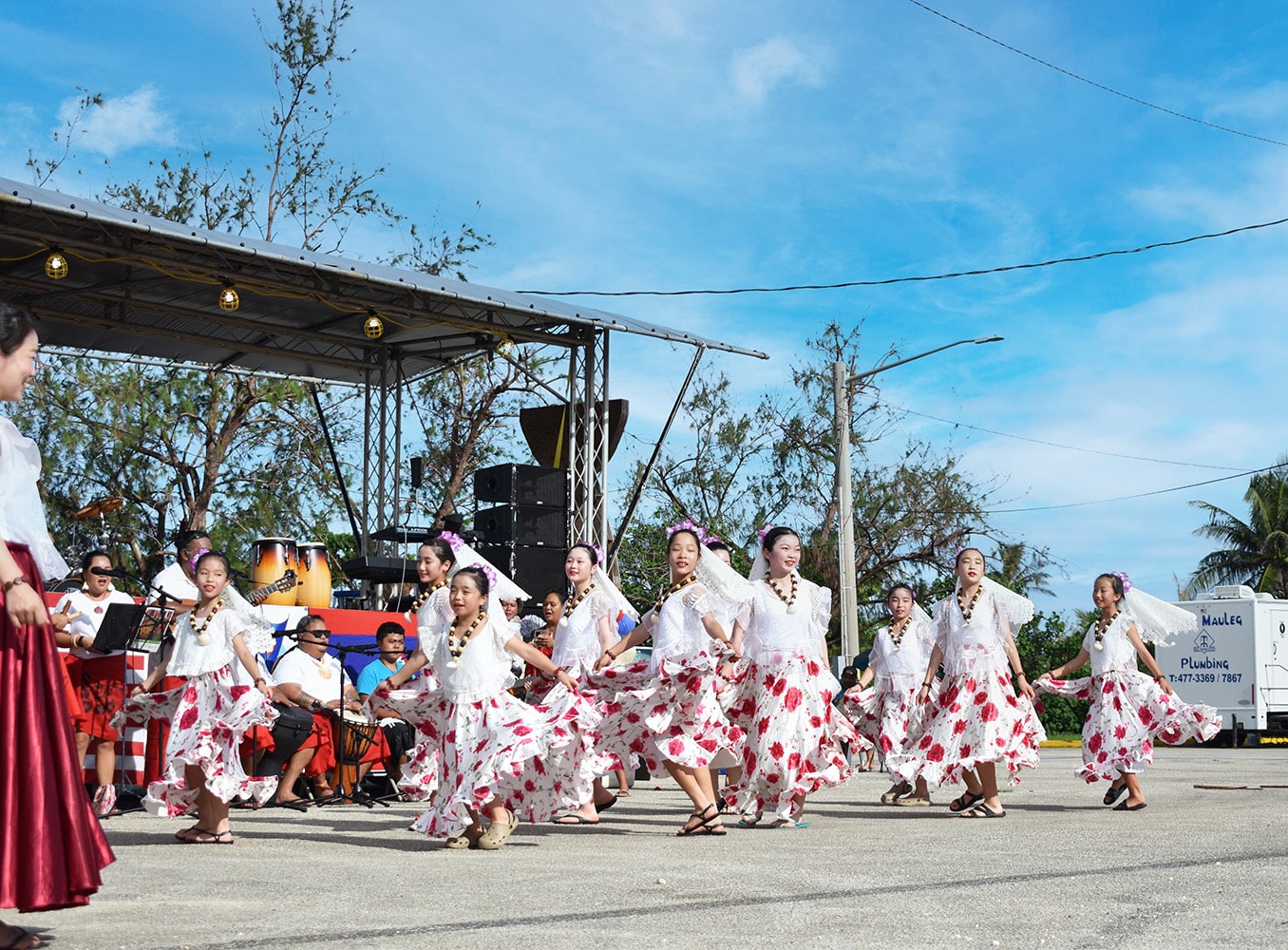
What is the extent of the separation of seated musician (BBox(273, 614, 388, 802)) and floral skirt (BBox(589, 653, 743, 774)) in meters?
Result: 3.07

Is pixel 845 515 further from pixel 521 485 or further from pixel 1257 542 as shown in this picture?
pixel 1257 542

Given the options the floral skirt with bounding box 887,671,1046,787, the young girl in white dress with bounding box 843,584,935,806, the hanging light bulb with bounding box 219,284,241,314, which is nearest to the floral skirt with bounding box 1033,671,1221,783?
the floral skirt with bounding box 887,671,1046,787

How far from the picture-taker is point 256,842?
8195mm

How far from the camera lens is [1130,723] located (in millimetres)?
10742

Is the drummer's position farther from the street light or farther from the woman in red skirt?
the street light

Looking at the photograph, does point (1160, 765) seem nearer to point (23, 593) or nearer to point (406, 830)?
point (406, 830)

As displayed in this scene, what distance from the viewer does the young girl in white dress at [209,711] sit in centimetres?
808

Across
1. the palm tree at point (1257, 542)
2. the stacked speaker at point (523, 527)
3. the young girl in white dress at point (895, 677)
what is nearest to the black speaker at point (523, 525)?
the stacked speaker at point (523, 527)

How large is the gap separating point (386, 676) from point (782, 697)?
14.3ft

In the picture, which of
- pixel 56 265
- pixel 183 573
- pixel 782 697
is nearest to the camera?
pixel 782 697

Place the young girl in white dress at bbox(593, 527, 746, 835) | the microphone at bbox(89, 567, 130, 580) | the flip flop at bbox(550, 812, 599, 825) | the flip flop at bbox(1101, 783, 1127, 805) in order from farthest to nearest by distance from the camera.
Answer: the flip flop at bbox(1101, 783, 1127, 805)
the microphone at bbox(89, 567, 130, 580)
the flip flop at bbox(550, 812, 599, 825)
the young girl in white dress at bbox(593, 527, 746, 835)

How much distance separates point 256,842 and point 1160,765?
13.9 m

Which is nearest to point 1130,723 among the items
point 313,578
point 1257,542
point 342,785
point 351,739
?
point 351,739

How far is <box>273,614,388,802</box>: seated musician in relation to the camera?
11.4 metres
